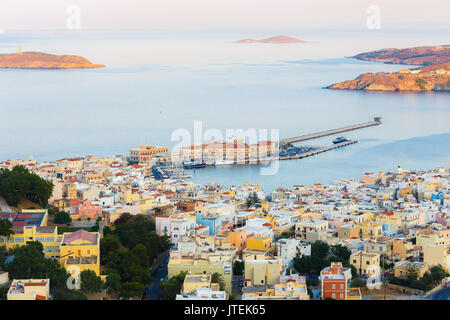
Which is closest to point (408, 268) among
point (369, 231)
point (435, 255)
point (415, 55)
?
point (435, 255)

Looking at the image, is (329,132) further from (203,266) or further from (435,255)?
(203,266)

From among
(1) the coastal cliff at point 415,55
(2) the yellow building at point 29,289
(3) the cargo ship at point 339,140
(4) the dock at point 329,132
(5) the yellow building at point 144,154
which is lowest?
(2) the yellow building at point 29,289

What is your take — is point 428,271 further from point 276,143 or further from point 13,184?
point 276,143

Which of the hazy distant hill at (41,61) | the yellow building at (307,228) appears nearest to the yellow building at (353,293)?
the yellow building at (307,228)

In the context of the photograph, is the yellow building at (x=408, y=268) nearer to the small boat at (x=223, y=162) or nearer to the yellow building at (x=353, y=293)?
the yellow building at (x=353, y=293)

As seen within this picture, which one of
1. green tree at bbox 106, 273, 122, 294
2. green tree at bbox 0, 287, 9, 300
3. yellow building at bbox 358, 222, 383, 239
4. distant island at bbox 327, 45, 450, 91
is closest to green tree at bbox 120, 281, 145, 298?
green tree at bbox 106, 273, 122, 294

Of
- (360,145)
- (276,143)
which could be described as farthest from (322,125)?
(276,143)
